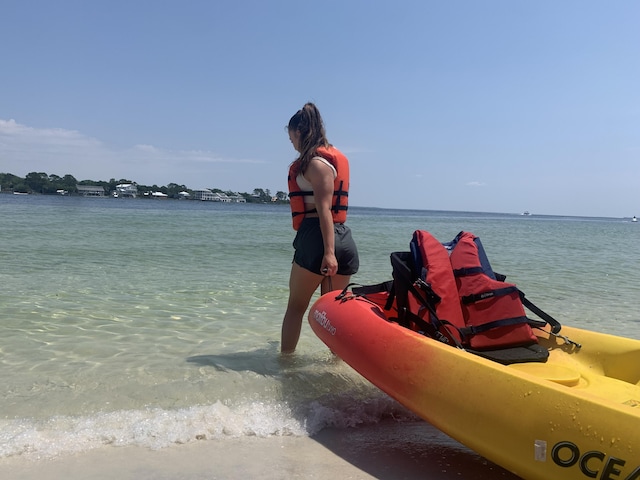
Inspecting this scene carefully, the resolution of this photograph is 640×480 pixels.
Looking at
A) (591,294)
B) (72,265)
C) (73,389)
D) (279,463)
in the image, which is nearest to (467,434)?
(279,463)

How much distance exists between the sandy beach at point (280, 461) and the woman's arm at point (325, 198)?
3.76ft

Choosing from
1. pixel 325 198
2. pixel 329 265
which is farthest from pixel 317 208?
pixel 329 265

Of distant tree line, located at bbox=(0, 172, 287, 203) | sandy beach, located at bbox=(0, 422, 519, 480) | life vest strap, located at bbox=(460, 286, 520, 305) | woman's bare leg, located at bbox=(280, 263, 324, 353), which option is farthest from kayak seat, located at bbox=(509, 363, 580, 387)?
distant tree line, located at bbox=(0, 172, 287, 203)

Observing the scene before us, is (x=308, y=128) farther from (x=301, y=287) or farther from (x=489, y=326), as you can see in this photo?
(x=489, y=326)

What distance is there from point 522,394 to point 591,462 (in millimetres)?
337

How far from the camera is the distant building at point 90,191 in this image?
315ft

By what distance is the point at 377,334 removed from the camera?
110 inches

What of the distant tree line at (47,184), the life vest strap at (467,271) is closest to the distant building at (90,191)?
the distant tree line at (47,184)

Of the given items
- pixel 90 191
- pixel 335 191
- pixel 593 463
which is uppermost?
pixel 90 191

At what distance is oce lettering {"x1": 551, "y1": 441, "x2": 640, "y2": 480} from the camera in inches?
71.1

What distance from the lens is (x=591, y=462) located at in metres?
1.87

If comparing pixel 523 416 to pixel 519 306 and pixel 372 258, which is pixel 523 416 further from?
pixel 372 258

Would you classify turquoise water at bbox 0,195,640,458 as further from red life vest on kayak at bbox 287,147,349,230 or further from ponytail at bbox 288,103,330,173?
ponytail at bbox 288,103,330,173

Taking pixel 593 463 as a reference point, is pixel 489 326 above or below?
above
